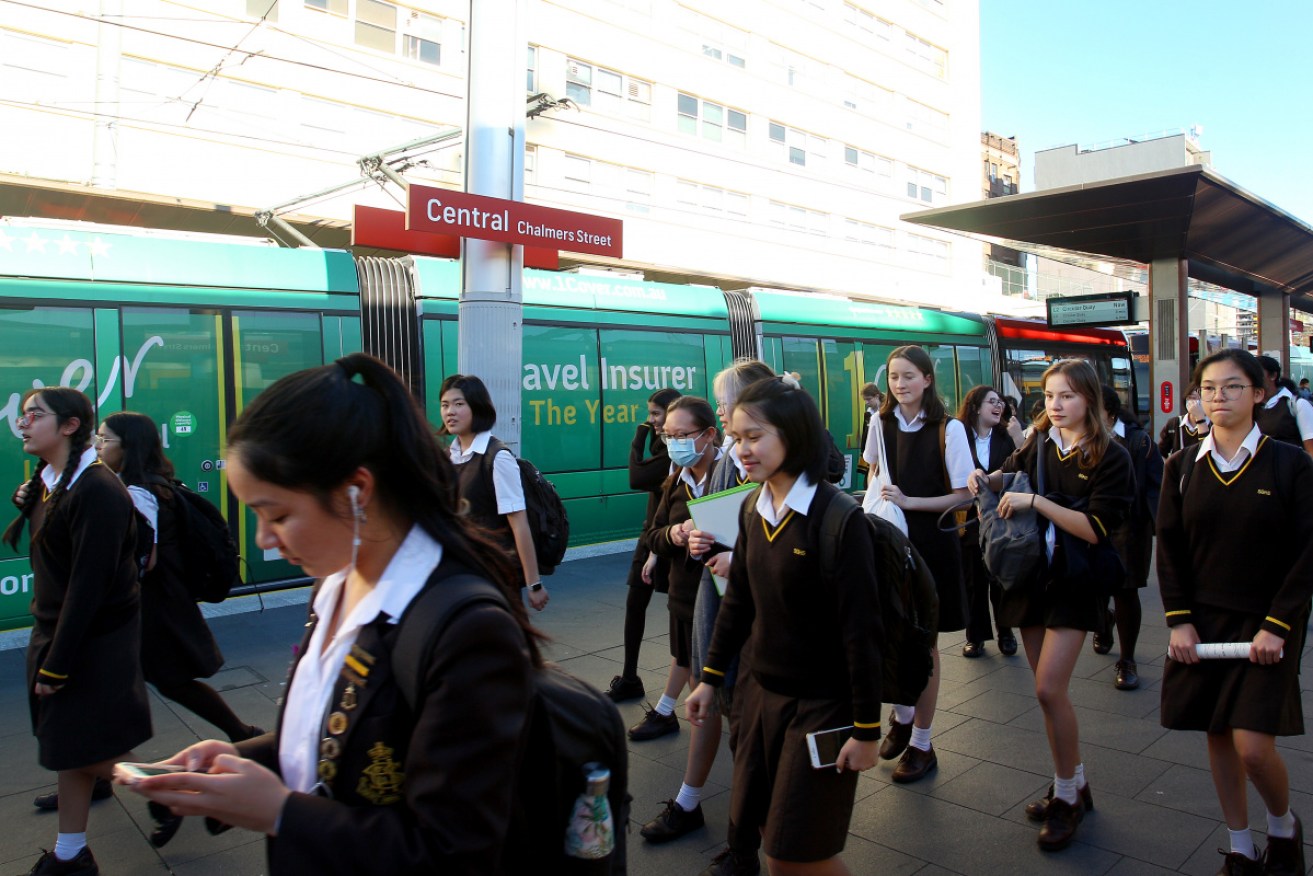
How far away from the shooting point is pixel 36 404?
12.1 feet

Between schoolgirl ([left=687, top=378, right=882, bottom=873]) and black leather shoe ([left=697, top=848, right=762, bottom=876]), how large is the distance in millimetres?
602

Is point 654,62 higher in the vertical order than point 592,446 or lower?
higher

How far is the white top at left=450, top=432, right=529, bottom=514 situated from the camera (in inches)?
190

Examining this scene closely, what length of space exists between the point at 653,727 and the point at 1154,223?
11.4m

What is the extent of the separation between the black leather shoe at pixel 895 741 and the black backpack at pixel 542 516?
6.15ft

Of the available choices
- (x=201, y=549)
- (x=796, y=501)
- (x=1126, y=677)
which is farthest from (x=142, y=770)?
(x=1126, y=677)

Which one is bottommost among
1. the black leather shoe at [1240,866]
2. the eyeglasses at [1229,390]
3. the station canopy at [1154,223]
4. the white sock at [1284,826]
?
the black leather shoe at [1240,866]

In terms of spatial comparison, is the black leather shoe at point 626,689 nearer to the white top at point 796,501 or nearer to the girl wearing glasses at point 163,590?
the girl wearing glasses at point 163,590

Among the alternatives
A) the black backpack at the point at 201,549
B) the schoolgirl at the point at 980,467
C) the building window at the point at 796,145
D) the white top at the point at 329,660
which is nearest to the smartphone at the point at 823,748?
the white top at the point at 329,660

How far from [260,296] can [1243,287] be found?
18529mm

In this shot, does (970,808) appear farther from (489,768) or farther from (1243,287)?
(1243,287)

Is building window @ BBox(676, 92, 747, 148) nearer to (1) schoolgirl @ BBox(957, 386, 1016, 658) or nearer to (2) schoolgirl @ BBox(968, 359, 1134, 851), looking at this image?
(1) schoolgirl @ BBox(957, 386, 1016, 658)

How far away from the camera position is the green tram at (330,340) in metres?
7.52

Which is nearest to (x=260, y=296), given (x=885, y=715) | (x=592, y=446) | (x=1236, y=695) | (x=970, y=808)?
(x=592, y=446)
